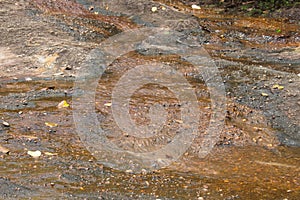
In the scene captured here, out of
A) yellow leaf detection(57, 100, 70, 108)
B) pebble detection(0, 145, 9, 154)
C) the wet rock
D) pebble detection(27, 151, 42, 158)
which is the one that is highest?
yellow leaf detection(57, 100, 70, 108)

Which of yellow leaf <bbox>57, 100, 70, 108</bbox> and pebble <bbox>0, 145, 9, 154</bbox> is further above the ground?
yellow leaf <bbox>57, 100, 70, 108</bbox>

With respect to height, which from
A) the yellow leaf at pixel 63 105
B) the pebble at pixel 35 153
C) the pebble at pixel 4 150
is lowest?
the pebble at pixel 4 150

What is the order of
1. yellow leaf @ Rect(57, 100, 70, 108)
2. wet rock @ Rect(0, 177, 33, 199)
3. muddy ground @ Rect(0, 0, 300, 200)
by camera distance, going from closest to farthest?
wet rock @ Rect(0, 177, 33, 199)
muddy ground @ Rect(0, 0, 300, 200)
yellow leaf @ Rect(57, 100, 70, 108)

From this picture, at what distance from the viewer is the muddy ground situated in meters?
4.27

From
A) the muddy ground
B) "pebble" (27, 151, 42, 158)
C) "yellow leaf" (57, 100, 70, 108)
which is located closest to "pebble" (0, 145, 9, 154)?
the muddy ground

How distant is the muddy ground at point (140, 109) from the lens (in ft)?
14.0

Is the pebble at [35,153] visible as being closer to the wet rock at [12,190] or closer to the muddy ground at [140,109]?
the muddy ground at [140,109]

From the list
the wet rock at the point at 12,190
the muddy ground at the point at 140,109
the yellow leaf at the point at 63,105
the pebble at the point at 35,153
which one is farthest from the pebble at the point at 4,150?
the yellow leaf at the point at 63,105

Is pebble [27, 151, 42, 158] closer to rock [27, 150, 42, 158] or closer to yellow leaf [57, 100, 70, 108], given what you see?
rock [27, 150, 42, 158]

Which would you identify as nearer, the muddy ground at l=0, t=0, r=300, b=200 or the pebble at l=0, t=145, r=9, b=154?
the muddy ground at l=0, t=0, r=300, b=200

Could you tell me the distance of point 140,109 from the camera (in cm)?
581

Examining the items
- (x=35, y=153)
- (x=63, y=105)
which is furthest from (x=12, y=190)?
(x=63, y=105)

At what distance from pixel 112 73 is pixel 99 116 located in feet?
5.54

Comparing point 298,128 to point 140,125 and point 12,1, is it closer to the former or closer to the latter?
point 140,125
